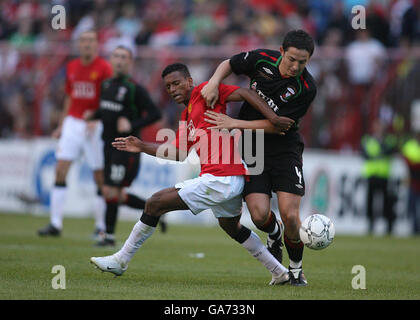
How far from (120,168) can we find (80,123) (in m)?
1.86

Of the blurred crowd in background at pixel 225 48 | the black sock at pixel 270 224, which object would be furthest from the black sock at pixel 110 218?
the blurred crowd in background at pixel 225 48

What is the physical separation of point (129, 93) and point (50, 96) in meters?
8.03

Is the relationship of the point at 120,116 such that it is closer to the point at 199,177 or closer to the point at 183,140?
the point at 183,140

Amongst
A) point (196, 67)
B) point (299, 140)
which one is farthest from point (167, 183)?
point (299, 140)

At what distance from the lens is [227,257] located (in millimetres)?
Answer: 10438

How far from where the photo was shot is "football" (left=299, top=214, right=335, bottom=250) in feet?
23.5

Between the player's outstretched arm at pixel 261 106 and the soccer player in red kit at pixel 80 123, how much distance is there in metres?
5.56

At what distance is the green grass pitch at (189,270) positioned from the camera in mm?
6629

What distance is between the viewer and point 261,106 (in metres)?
7.20

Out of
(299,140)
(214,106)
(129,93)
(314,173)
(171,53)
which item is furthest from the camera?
(171,53)

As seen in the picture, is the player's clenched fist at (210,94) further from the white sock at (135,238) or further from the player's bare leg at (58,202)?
the player's bare leg at (58,202)

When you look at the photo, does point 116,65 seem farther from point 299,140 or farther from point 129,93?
point 299,140
